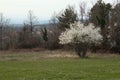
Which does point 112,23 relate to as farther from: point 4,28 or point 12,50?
point 4,28

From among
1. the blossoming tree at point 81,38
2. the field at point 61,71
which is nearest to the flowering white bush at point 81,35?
the blossoming tree at point 81,38

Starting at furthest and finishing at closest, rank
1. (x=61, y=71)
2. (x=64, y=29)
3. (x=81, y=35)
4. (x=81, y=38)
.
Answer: (x=64, y=29), (x=81, y=35), (x=81, y=38), (x=61, y=71)

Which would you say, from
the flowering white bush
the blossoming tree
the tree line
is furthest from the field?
the tree line

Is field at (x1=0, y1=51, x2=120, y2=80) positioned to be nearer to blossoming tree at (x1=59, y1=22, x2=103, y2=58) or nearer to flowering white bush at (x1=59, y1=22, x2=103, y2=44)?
blossoming tree at (x1=59, y1=22, x2=103, y2=58)

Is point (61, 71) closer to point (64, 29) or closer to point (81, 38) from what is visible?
point (81, 38)

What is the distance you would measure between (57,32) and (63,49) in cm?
888

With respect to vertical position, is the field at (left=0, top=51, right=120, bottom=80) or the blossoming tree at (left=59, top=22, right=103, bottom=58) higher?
the blossoming tree at (left=59, top=22, right=103, bottom=58)

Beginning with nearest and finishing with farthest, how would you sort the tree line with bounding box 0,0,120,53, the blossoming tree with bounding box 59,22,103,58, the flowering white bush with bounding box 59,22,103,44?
the blossoming tree with bounding box 59,22,103,58 < the flowering white bush with bounding box 59,22,103,44 < the tree line with bounding box 0,0,120,53

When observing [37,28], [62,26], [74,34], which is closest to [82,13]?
[37,28]

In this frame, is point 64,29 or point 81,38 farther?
point 64,29

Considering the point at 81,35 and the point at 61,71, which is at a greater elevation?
the point at 81,35

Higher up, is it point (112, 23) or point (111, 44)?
point (112, 23)

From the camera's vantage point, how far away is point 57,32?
74.4 metres

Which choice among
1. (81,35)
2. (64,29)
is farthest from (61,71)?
(64,29)
